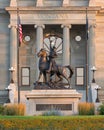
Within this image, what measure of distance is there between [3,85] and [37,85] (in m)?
24.4

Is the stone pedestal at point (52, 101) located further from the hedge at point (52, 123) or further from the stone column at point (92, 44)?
the stone column at point (92, 44)

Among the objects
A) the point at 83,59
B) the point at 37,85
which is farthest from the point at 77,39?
the point at 37,85

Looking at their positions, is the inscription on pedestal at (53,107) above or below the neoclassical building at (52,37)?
below

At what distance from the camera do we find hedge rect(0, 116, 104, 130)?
27047 millimetres

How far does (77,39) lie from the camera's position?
6512 cm

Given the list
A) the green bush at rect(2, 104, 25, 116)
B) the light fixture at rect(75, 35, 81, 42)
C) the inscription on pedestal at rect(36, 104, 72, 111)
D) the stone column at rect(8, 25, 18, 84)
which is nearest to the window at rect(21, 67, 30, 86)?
the stone column at rect(8, 25, 18, 84)

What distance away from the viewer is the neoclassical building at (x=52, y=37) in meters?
61.6

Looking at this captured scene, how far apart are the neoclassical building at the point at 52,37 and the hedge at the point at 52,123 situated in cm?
3139

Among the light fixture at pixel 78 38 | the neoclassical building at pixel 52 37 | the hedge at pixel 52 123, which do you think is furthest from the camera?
the light fixture at pixel 78 38

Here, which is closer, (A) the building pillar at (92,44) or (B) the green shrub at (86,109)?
(B) the green shrub at (86,109)

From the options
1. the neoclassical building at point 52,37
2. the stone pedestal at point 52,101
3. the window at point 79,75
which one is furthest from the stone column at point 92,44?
the stone pedestal at point 52,101

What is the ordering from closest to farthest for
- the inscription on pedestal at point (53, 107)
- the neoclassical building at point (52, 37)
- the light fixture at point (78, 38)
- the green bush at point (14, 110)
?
the green bush at point (14, 110) < the inscription on pedestal at point (53, 107) < the neoclassical building at point (52, 37) < the light fixture at point (78, 38)

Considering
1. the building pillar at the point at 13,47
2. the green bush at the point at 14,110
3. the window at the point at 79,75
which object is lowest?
the green bush at the point at 14,110

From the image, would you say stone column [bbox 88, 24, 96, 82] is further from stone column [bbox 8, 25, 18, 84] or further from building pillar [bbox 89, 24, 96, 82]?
stone column [bbox 8, 25, 18, 84]
